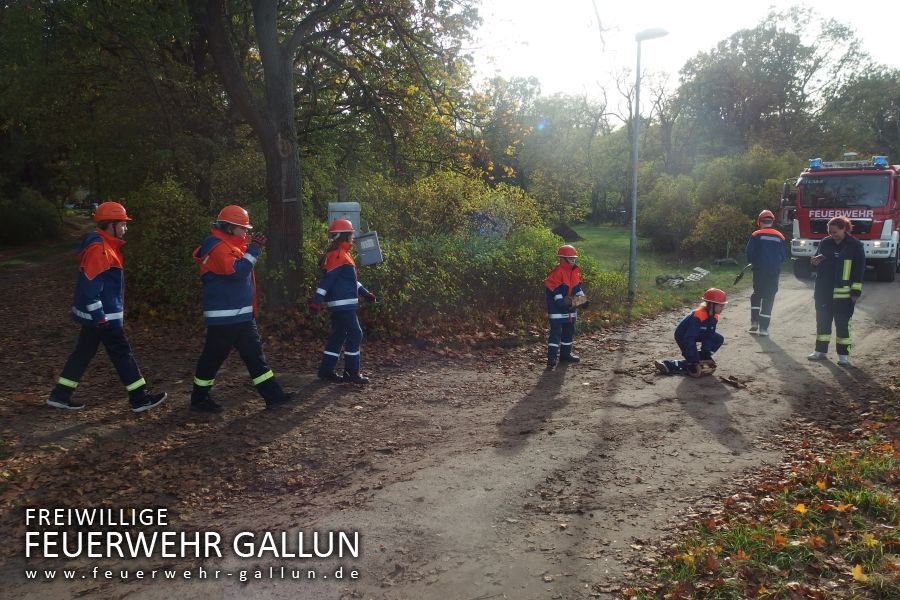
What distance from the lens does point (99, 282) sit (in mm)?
6148

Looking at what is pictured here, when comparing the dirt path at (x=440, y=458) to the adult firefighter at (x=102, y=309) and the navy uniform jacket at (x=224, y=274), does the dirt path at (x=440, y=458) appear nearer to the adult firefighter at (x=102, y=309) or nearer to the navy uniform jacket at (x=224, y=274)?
the adult firefighter at (x=102, y=309)

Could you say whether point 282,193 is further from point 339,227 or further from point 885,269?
point 885,269

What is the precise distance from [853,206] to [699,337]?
11.6 m

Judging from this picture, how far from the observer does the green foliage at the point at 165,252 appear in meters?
11.0

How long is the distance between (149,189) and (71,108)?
440 cm

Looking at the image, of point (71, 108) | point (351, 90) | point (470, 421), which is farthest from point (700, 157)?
point (470, 421)

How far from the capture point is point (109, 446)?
18.3ft

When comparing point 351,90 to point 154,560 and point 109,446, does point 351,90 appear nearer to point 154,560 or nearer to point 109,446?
point 109,446

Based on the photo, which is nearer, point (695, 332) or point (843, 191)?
point (695, 332)

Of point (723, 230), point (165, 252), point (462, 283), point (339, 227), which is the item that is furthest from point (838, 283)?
point (723, 230)

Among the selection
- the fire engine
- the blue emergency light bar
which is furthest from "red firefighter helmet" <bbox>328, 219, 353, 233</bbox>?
the blue emergency light bar

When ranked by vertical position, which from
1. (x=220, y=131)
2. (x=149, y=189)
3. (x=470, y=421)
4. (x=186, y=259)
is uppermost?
(x=220, y=131)

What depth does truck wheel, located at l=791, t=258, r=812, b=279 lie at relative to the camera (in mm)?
17578

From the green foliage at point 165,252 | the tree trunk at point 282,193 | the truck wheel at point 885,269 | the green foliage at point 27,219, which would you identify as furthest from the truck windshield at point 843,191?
the green foliage at point 27,219
